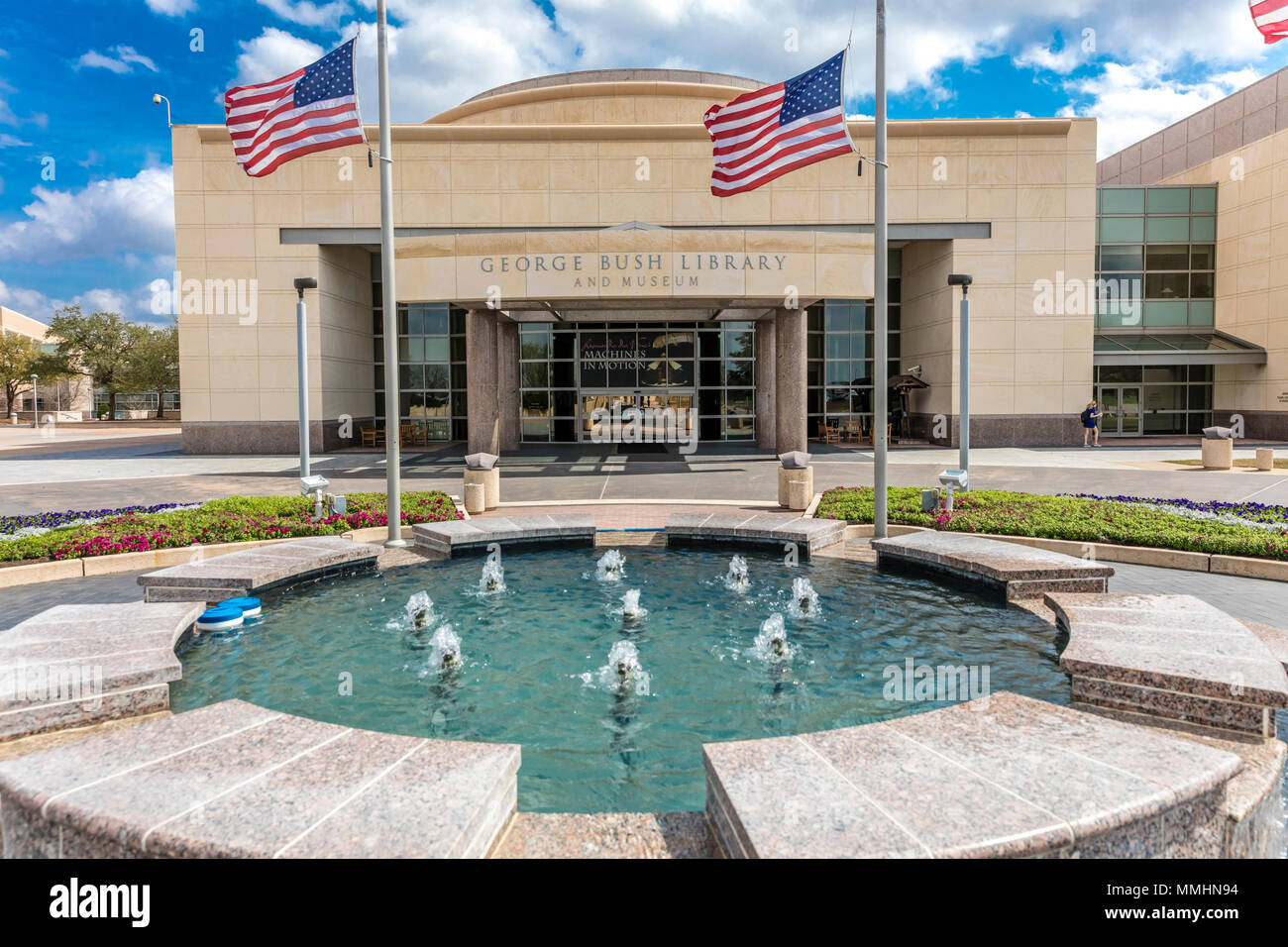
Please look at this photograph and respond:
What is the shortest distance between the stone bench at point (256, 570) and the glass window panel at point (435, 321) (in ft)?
88.9

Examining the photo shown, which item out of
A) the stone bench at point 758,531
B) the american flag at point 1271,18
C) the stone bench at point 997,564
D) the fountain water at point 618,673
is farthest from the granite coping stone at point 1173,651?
the american flag at point 1271,18

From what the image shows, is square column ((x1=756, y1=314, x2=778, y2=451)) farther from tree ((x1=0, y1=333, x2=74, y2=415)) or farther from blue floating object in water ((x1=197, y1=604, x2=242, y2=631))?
tree ((x1=0, y1=333, x2=74, y2=415))

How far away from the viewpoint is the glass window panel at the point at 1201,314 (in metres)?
37.2

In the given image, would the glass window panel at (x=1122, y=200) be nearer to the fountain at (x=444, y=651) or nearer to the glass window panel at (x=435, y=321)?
the glass window panel at (x=435, y=321)

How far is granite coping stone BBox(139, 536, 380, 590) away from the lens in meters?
8.35

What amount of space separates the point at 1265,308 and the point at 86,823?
43627 mm

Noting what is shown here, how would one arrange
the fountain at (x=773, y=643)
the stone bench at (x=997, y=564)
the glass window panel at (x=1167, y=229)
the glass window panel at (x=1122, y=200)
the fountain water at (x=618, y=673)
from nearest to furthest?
the fountain water at (x=618, y=673) < the fountain at (x=773, y=643) < the stone bench at (x=997, y=564) < the glass window panel at (x=1122, y=200) < the glass window panel at (x=1167, y=229)

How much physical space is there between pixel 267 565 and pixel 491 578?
2533 mm

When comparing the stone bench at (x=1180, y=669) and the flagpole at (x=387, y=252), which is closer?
the stone bench at (x=1180, y=669)

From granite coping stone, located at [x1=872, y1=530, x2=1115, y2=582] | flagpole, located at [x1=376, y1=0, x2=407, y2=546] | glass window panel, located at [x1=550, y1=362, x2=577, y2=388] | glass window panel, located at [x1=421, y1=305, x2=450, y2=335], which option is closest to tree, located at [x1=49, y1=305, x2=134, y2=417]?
glass window panel, located at [x1=421, y1=305, x2=450, y2=335]
